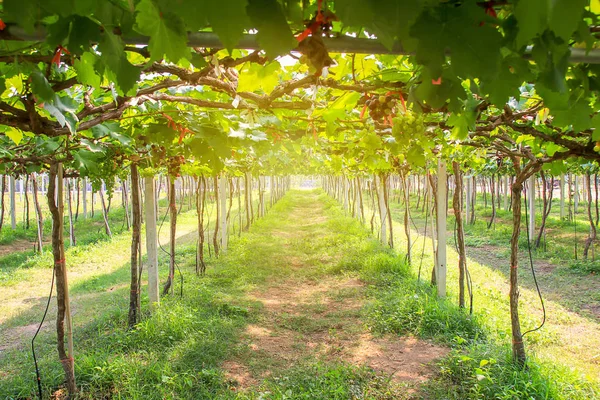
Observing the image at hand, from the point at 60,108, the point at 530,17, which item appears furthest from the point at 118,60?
the point at 530,17

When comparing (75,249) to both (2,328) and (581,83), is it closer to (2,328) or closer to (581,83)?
(2,328)

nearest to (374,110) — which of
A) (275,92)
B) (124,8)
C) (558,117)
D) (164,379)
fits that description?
(275,92)

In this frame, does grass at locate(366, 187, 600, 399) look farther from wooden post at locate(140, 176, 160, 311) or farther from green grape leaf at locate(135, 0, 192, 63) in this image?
green grape leaf at locate(135, 0, 192, 63)

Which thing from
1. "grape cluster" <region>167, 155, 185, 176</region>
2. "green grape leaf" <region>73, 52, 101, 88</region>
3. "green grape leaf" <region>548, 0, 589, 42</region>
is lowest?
"grape cluster" <region>167, 155, 185, 176</region>

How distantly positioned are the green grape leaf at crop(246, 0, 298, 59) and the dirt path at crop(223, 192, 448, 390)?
156 inches

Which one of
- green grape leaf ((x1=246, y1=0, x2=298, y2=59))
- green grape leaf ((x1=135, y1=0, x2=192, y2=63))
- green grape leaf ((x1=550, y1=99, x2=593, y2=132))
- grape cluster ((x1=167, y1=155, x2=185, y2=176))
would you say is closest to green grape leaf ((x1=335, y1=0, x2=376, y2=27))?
green grape leaf ((x1=246, y1=0, x2=298, y2=59))

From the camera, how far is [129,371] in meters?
4.15

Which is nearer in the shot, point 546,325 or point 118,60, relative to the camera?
point 118,60

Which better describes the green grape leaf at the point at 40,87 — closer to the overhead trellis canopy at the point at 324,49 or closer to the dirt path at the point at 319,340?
the overhead trellis canopy at the point at 324,49

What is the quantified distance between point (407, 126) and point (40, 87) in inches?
85.8

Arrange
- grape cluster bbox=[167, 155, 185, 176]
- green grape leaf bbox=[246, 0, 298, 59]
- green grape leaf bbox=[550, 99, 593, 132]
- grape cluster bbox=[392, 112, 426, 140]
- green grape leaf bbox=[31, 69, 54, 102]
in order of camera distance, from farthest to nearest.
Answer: grape cluster bbox=[167, 155, 185, 176]
grape cluster bbox=[392, 112, 426, 140]
green grape leaf bbox=[550, 99, 593, 132]
green grape leaf bbox=[31, 69, 54, 102]
green grape leaf bbox=[246, 0, 298, 59]

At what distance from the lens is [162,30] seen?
1.03 meters

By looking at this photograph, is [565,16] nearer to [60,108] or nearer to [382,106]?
[382,106]

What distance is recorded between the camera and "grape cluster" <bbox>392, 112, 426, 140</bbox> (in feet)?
9.38
